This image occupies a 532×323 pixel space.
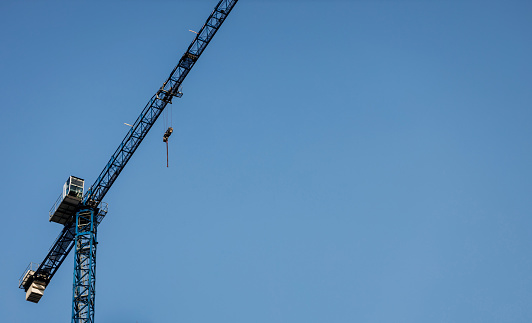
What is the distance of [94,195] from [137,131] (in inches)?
385

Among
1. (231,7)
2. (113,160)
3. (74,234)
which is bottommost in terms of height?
(74,234)

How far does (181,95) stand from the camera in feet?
386

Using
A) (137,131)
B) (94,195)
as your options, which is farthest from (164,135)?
(94,195)

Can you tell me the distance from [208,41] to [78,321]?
124 feet

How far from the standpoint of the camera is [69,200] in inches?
4360

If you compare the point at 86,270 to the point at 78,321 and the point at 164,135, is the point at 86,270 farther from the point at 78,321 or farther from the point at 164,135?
the point at 164,135

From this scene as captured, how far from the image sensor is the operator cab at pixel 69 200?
11075 cm

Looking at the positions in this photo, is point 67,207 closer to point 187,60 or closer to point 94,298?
point 94,298

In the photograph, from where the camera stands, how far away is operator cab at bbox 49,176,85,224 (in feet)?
363

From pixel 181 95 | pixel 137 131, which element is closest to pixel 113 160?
pixel 137 131

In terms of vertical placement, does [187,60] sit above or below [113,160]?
above

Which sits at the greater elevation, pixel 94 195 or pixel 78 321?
pixel 94 195

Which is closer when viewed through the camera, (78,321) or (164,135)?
(78,321)

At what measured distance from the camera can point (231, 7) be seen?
118m
